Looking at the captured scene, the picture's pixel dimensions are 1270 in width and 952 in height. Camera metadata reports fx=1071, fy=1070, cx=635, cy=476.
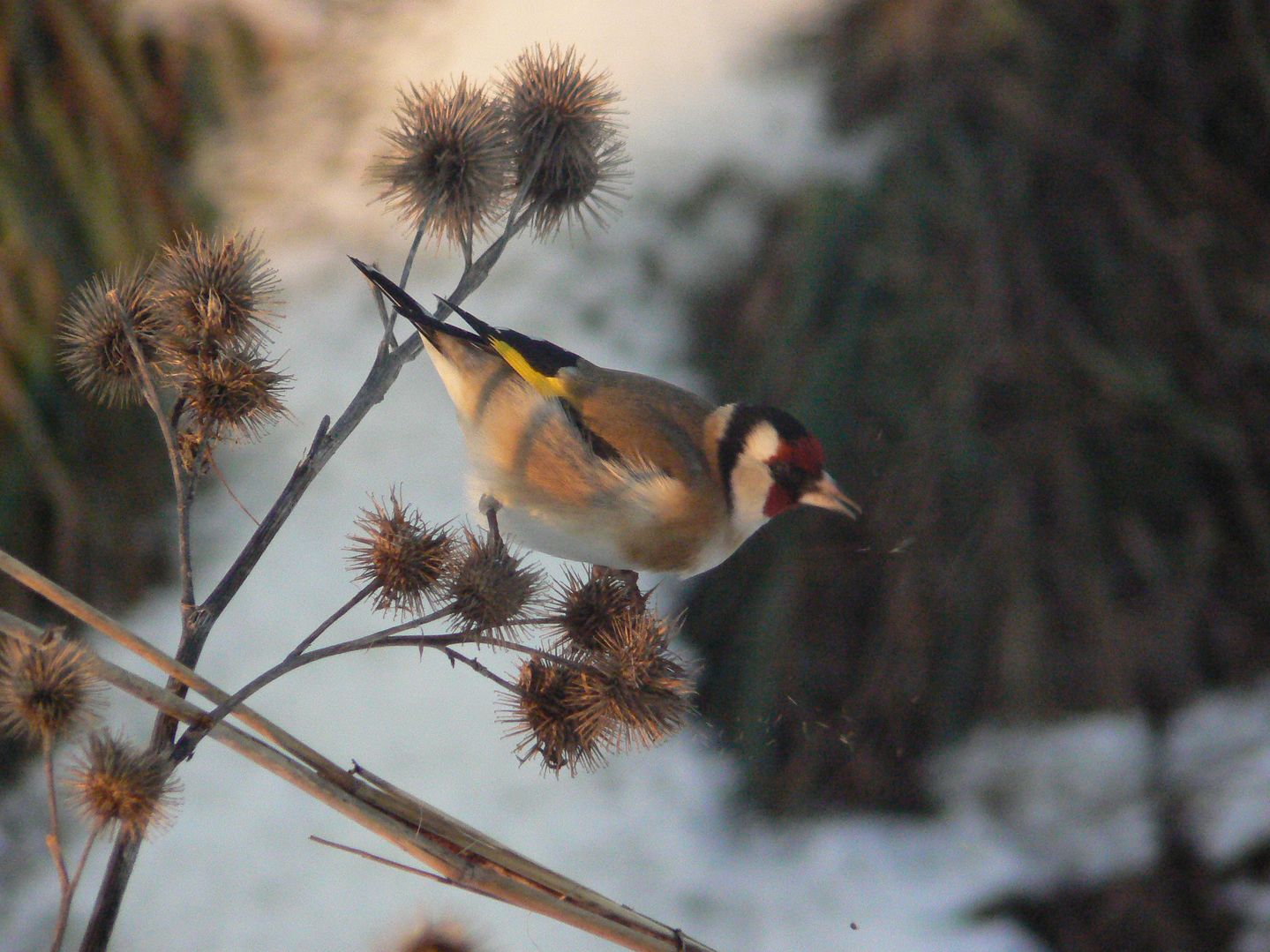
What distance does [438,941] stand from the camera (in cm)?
64

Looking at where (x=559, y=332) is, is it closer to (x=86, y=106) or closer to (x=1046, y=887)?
(x=86, y=106)

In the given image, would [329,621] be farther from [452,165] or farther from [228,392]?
[452,165]

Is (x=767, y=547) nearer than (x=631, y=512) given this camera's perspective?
No

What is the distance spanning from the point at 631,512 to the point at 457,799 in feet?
4.60

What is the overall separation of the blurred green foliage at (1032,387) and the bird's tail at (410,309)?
42.0 inches

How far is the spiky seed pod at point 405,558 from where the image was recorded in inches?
27.0

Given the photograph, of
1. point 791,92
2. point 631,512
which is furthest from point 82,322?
point 791,92

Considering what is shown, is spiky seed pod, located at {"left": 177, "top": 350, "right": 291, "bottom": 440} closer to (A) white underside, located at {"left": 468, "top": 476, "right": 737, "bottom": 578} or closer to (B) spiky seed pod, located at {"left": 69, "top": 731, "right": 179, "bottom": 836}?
(B) spiky seed pod, located at {"left": 69, "top": 731, "right": 179, "bottom": 836}

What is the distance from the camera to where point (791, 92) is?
2328 millimetres

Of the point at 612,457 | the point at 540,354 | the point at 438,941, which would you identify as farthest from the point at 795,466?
the point at 438,941

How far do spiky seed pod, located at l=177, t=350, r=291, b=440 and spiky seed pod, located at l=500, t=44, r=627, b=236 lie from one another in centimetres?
26

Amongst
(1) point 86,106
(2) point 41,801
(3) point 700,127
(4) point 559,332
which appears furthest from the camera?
(3) point 700,127

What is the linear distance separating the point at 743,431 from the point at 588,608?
32 cm

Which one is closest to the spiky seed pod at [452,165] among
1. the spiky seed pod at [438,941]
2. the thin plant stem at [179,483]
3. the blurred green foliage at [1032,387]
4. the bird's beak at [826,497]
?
the thin plant stem at [179,483]
